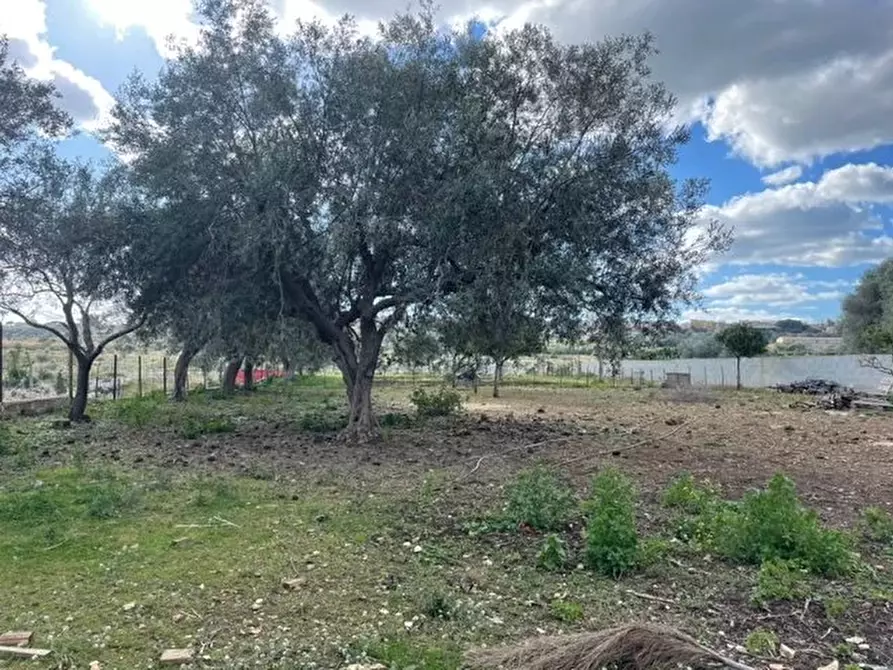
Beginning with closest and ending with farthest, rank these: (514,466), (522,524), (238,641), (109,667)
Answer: (109,667)
(238,641)
(522,524)
(514,466)

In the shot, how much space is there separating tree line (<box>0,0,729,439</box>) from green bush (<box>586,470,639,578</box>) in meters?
5.13

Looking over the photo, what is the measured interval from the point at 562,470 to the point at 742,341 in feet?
90.4

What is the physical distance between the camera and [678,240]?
11.0 metres

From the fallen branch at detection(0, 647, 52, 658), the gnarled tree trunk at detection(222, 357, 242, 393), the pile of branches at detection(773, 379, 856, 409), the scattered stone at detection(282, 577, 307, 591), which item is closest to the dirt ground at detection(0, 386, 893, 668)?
the scattered stone at detection(282, 577, 307, 591)

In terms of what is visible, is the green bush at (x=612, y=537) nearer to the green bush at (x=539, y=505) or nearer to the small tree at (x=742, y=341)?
the green bush at (x=539, y=505)

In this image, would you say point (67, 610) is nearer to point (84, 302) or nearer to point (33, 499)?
point (33, 499)

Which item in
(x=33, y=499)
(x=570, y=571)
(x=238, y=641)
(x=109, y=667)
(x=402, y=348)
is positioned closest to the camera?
(x=109, y=667)

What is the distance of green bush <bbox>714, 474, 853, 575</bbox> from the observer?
4434mm

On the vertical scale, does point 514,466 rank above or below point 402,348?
below

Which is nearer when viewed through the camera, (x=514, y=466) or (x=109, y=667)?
(x=109, y=667)

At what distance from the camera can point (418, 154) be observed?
9.67 meters

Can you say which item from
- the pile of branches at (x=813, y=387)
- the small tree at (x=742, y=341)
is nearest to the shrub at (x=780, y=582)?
the pile of branches at (x=813, y=387)

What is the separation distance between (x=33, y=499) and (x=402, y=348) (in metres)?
9.27

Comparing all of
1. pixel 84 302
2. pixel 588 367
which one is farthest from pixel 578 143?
pixel 588 367
